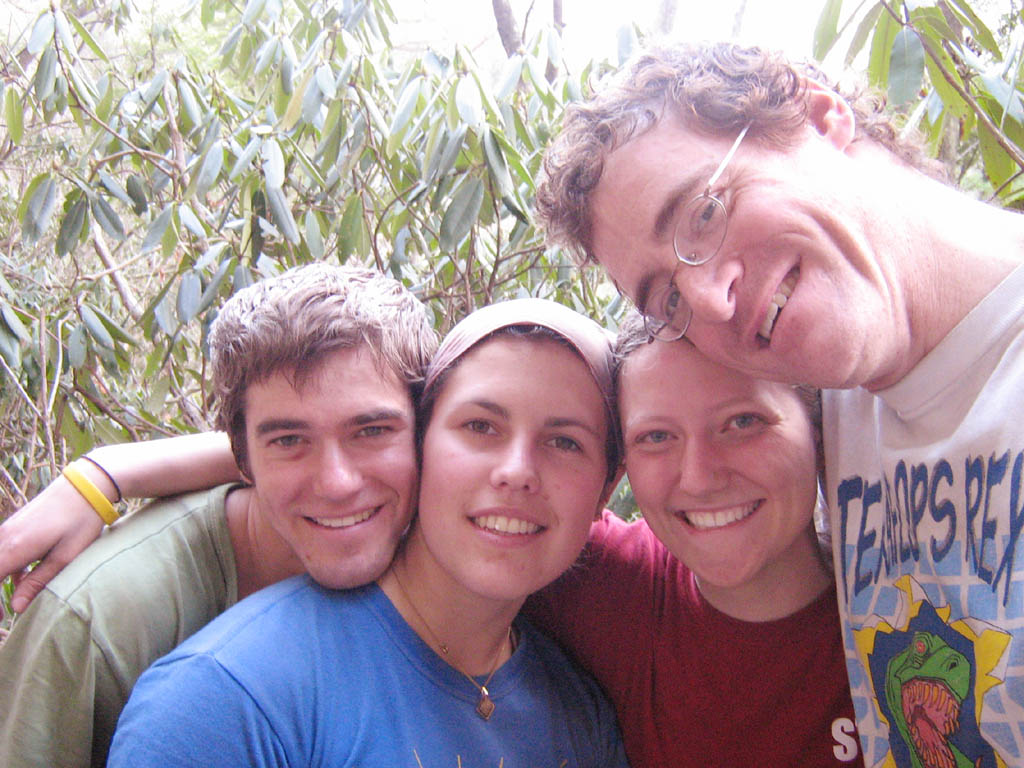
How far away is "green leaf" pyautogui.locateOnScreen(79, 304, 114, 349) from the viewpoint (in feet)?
8.64

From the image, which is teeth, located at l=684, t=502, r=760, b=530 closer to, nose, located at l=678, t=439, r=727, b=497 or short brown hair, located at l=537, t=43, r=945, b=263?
nose, located at l=678, t=439, r=727, b=497

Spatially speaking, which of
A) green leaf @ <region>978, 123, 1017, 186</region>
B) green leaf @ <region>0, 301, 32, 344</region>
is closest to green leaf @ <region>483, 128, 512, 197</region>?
green leaf @ <region>978, 123, 1017, 186</region>

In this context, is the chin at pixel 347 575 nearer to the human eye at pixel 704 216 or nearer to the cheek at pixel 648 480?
the cheek at pixel 648 480

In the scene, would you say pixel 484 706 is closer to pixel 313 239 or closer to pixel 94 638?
pixel 94 638

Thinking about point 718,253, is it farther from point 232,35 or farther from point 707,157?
point 232,35

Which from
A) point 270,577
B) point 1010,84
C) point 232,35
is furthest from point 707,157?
point 232,35

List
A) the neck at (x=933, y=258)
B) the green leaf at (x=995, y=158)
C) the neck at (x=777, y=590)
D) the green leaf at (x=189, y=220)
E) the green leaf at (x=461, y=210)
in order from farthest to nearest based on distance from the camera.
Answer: the green leaf at (x=189, y=220) < the green leaf at (x=461, y=210) < the green leaf at (x=995, y=158) < the neck at (x=777, y=590) < the neck at (x=933, y=258)

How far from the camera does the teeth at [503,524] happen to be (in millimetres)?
1330

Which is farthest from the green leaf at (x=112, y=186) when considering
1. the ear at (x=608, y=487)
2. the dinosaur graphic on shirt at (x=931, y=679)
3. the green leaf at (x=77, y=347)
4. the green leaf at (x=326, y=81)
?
the dinosaur graphic on shirt at (x=931, y=679)

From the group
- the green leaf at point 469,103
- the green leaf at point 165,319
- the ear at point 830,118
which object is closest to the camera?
the ear at point 830,118

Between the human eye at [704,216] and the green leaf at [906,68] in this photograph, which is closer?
the human eye at [704,216]

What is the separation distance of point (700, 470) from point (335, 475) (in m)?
0.59

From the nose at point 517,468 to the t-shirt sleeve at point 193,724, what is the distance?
1.55 ft

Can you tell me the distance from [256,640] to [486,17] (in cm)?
557
